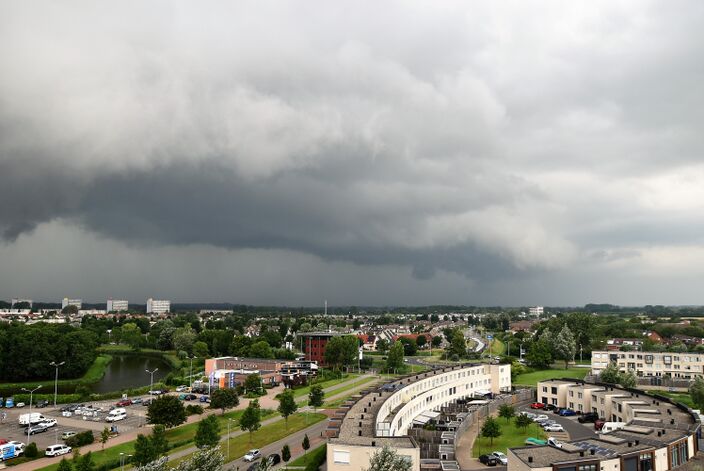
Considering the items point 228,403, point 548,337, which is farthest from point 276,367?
point 548,337

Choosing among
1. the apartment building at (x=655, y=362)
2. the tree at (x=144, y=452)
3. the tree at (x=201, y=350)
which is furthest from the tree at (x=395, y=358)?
the tree at (x=144, y=452)

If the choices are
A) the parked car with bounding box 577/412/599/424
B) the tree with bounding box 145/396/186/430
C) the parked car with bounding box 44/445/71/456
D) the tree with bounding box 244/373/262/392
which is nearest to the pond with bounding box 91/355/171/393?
the tree with bounding box 244/373/262/392

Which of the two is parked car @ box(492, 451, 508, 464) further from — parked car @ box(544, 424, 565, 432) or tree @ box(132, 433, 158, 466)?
tree @ box(132, 433, 158, 466)

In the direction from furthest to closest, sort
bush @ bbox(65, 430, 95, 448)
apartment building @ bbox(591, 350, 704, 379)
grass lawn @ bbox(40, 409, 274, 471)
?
apartment building @ bbox(591, 350, 704, 379)
bush @ bbox(65, 430, 95, 448)
grass lawn @ bbox(40, 409, 274, 471)

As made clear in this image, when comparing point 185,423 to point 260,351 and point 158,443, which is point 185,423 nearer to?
point 158,443

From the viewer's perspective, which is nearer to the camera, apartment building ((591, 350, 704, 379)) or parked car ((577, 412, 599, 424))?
parked car ((577, 412, 599, 424))

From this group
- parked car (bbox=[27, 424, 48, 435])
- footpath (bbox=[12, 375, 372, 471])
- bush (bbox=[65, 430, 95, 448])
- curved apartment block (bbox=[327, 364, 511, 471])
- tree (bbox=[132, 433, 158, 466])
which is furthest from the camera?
parked car (bbox=[27, 424, 48, 435])

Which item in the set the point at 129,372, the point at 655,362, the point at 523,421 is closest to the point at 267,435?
the point at 523,421
